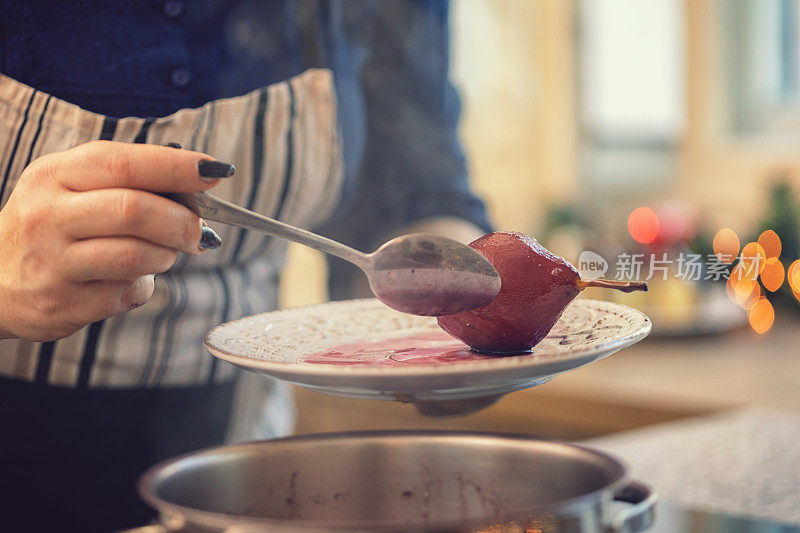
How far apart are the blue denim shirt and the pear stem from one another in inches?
12.4

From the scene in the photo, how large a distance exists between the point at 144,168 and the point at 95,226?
3 centimetres

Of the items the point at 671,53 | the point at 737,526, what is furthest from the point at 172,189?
the point at 671,53

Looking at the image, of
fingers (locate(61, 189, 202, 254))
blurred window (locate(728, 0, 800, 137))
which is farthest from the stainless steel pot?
blurred window (locate(728, 0, 800, 137))

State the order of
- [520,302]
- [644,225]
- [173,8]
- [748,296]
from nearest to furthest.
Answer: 1. [520,302]
2. [173,8]
3. [748,296]
4. [644,225]

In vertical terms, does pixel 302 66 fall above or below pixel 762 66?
below

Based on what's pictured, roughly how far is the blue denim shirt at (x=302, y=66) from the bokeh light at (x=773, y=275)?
3.34 ft

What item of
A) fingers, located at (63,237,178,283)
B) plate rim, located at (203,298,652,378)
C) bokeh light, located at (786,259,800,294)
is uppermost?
fingers, located at (63,237,178,283)


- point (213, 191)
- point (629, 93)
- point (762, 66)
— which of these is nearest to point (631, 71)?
point (629, 93)

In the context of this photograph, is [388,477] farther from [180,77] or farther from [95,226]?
[180,77]

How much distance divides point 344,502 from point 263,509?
0.04m

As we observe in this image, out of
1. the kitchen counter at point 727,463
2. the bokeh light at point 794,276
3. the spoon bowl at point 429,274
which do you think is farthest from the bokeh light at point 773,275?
the spoon bowl at point 429,274

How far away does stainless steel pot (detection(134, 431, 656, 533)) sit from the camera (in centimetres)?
42

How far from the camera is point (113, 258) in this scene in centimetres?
40

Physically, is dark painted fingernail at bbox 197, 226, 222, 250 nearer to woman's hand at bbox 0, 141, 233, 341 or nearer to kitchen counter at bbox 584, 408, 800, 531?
woman's hand at bbox 0, 141, 233, 341
